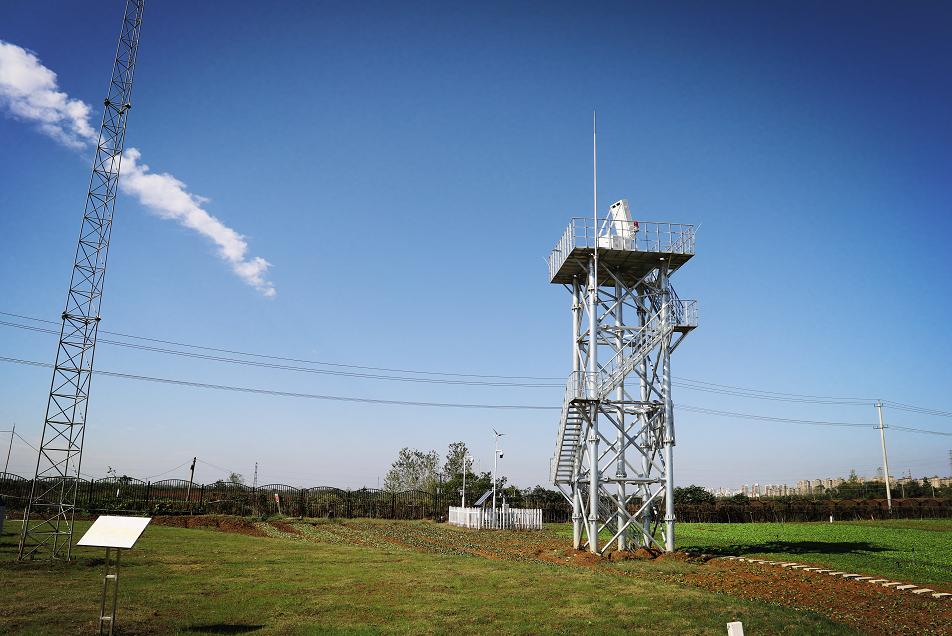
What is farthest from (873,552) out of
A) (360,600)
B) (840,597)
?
(360,600)

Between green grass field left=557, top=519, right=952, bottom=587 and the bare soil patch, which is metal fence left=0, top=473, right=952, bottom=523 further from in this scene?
the bare soil patch

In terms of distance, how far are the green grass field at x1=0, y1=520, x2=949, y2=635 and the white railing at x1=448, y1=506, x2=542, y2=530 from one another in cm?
1956

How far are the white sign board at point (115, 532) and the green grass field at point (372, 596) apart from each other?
1.65 metres

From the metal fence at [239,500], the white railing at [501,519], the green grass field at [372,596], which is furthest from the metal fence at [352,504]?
the green grass field at [372,596]

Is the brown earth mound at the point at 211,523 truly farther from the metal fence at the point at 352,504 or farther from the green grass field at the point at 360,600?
the green grass field at the point at 360,600

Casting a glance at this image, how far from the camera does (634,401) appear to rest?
83.5 ft

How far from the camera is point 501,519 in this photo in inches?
1762

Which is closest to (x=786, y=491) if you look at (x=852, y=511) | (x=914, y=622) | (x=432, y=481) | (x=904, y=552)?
(x=852, y=511)

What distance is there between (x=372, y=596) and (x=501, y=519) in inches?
1216

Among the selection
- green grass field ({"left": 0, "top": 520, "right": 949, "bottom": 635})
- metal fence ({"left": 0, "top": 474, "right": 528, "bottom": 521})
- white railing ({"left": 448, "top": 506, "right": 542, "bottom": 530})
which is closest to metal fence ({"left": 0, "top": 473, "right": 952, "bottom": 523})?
metal fence ({"left": 0, "top": 474, "right": 528, "bottom": 521})

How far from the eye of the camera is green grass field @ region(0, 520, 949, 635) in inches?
472

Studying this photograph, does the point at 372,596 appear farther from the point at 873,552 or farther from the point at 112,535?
the point at 873,552

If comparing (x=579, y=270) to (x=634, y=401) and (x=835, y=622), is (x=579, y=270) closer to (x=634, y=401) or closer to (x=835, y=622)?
(x=634, y=401)

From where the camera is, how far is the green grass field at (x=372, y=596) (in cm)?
1198
